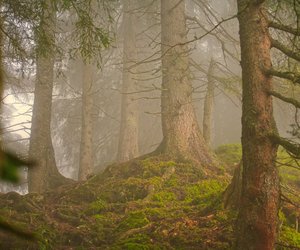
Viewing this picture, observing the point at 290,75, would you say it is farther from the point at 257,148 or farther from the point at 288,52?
A: the point at 257,148

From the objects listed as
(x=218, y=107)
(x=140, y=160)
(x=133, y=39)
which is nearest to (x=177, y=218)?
(x=140, y=160)

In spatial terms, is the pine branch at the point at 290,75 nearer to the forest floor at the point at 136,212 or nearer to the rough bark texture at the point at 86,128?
the forest floor at the point at 136,212

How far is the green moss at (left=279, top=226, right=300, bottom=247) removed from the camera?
4678mm

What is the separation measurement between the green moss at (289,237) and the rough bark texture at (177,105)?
4.14 m

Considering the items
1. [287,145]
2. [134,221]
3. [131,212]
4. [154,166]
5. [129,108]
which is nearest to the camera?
[287,145]

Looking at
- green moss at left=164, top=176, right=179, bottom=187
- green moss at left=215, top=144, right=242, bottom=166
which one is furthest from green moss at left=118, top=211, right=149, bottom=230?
green moss at left=215, top=144, right=242, bottom=166

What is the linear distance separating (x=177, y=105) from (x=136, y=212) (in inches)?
165

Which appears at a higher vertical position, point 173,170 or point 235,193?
point 173,170

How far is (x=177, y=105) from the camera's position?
31.5 feet

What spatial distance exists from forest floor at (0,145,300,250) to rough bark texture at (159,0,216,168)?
57cm

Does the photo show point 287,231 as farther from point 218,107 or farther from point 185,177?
point 218,107

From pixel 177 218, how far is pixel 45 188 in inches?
213

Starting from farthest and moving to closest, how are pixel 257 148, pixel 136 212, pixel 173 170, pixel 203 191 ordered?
pixel 173 170
pixel 203 191
pixel 136 212
pixel 257 148

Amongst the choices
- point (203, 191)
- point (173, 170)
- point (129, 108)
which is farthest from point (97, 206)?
point (129, 108)
